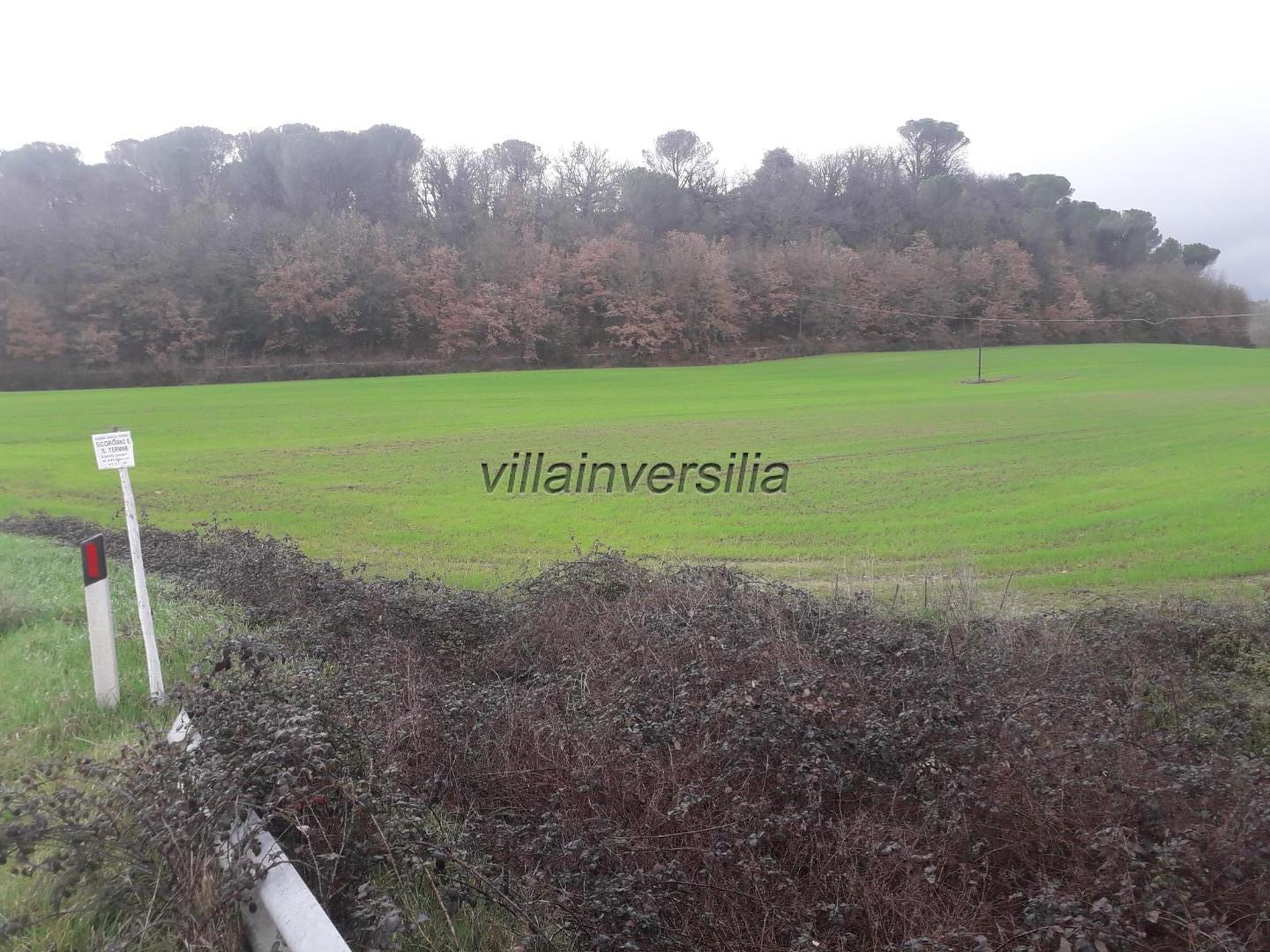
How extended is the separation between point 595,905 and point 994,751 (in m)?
2.66

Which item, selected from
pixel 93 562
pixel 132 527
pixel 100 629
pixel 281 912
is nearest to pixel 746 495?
pixel 132 527

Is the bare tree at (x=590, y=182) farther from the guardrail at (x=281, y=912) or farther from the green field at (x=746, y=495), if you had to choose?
the guardrail at (x=281, y=912)

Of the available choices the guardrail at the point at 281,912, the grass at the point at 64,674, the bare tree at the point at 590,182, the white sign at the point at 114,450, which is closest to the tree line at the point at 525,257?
the bare tree at the point at 590,182

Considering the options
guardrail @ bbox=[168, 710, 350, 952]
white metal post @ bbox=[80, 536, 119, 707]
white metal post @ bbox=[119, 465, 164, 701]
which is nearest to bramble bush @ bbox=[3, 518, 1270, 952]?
guardrail @ bbox=[168, 710, 350, 952]

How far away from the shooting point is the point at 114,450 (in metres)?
6.13

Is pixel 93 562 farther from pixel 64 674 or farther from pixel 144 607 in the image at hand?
pixel 64 674

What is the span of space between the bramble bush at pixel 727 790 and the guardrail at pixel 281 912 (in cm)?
11

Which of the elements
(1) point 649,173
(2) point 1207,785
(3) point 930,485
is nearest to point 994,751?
(2) point 1207,785

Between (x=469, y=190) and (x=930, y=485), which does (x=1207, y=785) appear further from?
(x=469, y=190)

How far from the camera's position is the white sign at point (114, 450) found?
19.9 feet

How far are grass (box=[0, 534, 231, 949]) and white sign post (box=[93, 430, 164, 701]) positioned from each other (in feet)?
A: 0.78

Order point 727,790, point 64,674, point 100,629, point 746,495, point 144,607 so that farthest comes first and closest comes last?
point 746,495 → point 64,674 → point 144,607 → point 100,629 → point 727,790

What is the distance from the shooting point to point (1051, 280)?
276 ft

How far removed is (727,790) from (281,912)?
2.28 metres
